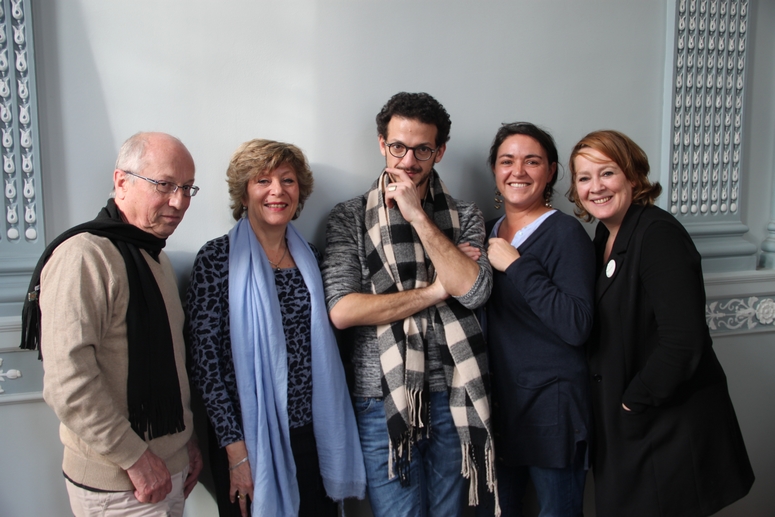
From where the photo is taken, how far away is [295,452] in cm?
167

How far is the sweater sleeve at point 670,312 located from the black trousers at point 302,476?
102cm

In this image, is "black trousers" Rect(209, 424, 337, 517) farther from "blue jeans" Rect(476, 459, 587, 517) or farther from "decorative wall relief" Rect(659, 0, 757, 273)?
"decorative wall relief" Rect(659, 0, 757, 273)

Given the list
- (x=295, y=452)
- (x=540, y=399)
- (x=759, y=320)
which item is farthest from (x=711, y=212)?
(x=295, y=452)

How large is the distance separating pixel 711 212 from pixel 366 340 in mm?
1815

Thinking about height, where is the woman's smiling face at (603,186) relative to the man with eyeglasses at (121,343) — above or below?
above

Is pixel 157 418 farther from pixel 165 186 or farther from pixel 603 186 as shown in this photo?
pixel 603 186

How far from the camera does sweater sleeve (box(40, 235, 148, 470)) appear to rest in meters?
1.20

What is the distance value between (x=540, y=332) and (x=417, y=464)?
1.97ft

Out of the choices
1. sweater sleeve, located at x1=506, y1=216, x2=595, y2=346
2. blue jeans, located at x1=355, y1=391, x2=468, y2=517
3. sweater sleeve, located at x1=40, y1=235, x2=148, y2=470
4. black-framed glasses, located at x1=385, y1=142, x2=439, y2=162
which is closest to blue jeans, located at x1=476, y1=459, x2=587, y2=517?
blue jeans, located at x1=355, y1=391, x2=468, y2=517

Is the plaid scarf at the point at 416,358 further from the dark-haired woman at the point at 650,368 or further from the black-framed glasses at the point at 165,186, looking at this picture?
the black-framed glasses at the point at 165,186

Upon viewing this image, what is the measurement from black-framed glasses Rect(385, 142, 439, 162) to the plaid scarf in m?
0.09

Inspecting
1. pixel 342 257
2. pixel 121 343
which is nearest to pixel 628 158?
pixel 342 257

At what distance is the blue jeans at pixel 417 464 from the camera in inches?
68.3

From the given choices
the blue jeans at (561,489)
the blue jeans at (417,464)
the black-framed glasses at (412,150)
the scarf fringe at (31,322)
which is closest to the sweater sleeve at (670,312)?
the blue jeans at (561,489)
